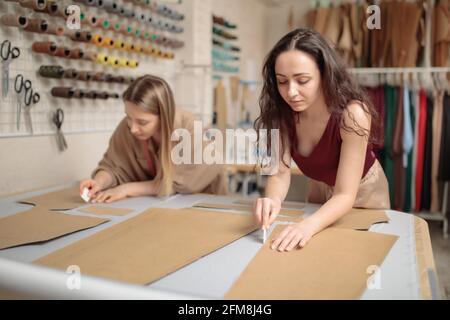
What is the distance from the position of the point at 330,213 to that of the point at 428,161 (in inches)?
81.2

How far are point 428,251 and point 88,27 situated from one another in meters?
1.68

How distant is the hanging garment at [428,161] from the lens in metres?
2.67

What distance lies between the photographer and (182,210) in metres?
1.18

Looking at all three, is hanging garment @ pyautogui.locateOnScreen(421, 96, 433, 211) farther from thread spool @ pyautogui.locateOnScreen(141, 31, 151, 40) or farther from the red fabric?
thread spool @ pyautogui.locateOnScreen(141, 31, 151, 40)

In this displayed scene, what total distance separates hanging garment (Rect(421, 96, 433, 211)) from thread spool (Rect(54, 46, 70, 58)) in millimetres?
2194

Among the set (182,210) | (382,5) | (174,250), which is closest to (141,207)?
(182,210)

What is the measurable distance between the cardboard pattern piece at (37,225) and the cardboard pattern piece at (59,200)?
54 mm

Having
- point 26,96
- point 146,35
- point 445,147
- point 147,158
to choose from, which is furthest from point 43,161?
point 445,147

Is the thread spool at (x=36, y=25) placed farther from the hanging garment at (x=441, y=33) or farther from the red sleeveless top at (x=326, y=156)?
the hanging garment at (x=441, y=33)

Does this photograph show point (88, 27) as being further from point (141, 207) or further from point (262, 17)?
point (262, 17)

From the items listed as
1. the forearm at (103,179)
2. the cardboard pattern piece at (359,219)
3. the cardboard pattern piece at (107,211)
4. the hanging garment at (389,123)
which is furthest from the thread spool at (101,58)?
the hanging garment at (389,123)

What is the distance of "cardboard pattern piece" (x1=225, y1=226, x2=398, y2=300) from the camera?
2.10 ft
